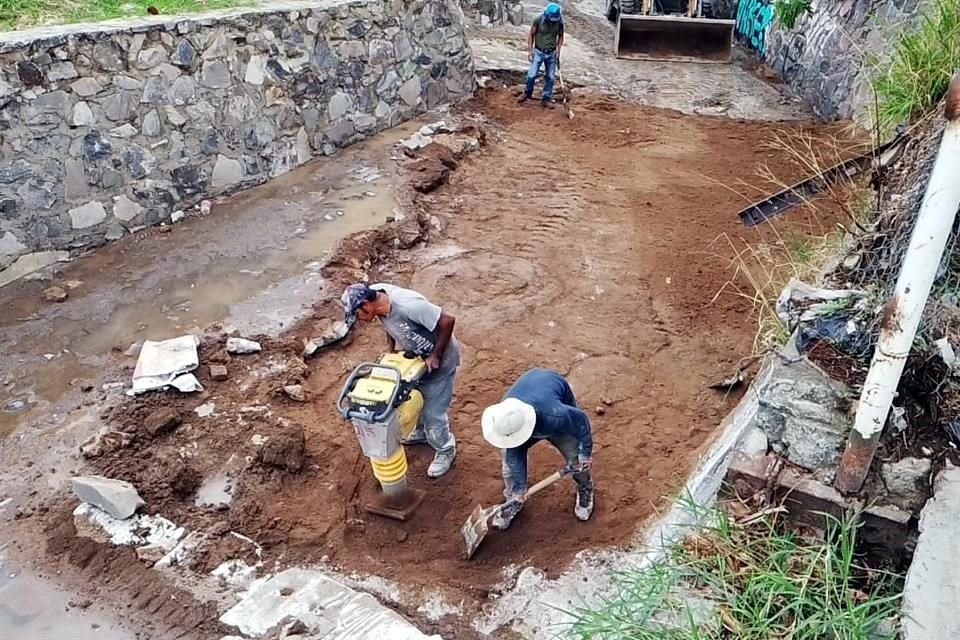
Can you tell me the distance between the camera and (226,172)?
311 inches

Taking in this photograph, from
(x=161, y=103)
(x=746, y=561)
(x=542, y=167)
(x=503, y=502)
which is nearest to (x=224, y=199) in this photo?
(x=161, y=103)

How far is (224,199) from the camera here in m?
7.86

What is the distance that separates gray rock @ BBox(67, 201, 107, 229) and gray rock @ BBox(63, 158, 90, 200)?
106 mm

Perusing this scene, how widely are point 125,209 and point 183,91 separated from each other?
1.19 metres

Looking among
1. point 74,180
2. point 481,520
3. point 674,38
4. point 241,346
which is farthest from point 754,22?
point 481,520

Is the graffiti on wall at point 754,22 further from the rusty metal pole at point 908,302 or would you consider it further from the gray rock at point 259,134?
the rusty metal pole at point 908,302

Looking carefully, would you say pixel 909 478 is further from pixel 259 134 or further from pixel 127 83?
pixel 259 134

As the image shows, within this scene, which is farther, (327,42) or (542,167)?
(542,167)

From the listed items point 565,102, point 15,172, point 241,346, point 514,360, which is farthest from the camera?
point 565,102

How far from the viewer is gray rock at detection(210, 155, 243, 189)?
7.80m

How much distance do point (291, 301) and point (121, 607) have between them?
2.92 metres

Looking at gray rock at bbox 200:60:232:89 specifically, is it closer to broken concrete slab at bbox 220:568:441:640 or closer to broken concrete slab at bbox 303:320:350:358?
broken concrete slab at bbox 303:320:350:358

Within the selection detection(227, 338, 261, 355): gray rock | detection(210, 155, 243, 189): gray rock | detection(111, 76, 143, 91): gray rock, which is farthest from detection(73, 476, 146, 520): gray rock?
detection(210, 155, 243, 189): gray rock

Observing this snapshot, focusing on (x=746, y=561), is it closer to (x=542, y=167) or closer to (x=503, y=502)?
(x=503, y=502)
